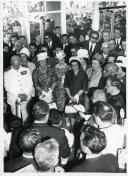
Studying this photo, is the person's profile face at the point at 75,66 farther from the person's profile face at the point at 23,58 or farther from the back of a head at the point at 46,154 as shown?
the back of a head at the point at 46,154

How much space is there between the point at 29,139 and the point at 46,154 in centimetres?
19

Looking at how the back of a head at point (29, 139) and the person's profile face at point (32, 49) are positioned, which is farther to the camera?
the person's profile face at point (32, 49)

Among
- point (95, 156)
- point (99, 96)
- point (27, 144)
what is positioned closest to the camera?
point (95, 156)

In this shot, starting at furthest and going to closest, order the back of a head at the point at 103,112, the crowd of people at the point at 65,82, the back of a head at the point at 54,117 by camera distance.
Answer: the crowd of people at the point at 65,82 < the back of a head at the point at 54,117 < the back of a head at the point at 103,112

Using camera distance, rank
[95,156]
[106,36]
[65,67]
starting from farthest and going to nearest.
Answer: [65,67] → [106,36] → [95,156]

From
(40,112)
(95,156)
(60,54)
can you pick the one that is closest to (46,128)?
(40,112)

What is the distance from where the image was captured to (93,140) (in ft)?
4.85

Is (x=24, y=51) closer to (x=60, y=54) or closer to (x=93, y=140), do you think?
(x=60, y=54)

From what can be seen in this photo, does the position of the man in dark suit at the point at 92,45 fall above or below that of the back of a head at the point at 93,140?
above

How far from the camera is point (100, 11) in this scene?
2086mm

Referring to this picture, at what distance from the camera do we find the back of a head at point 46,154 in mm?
1467

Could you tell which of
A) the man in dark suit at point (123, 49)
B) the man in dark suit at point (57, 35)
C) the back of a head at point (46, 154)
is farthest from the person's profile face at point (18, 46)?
the back of a head at point (46, 154)

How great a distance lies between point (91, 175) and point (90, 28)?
3.57 ft

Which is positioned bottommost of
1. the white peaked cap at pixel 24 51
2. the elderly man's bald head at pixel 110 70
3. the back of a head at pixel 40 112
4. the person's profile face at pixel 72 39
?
the back of a head at pixel 40 112
